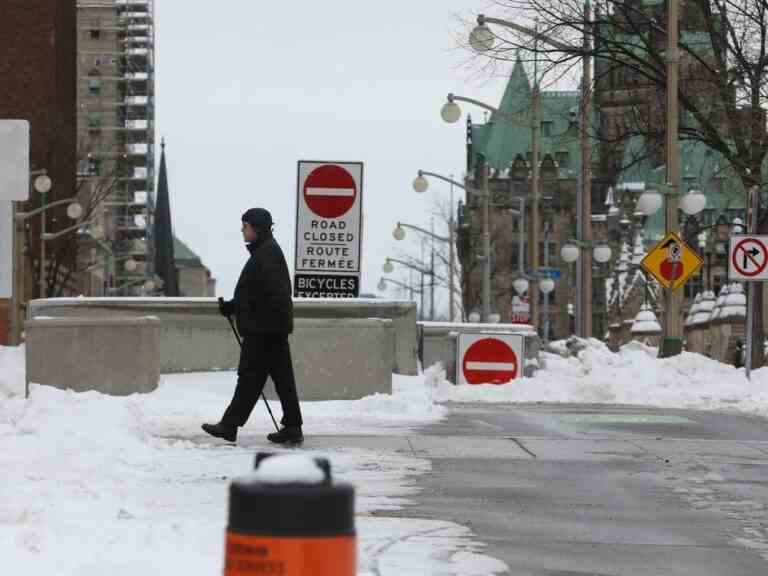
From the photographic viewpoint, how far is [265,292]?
41.1 ft

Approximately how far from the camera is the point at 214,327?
20656 millimetres

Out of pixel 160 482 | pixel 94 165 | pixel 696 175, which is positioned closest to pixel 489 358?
pixel 160 482

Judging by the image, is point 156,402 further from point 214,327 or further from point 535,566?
point 535,566

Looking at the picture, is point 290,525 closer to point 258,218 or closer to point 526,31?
point 258,218

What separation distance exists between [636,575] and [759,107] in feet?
87.5

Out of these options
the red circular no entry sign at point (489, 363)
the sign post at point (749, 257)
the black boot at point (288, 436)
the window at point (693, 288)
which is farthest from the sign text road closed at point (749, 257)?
the window at point (693, 288)

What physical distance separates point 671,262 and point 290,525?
903 inches

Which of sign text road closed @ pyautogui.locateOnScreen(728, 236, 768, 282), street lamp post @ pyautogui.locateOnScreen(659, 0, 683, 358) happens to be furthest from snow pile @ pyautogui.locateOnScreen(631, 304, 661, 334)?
sign text road closed @ pyautogui.locateOnScreen(728, 236, 768, 282)

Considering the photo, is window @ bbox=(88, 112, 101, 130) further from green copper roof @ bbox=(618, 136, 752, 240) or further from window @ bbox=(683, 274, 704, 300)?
window @ bbox=(683, 274, 704, 300)

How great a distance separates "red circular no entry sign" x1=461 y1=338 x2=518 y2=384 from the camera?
24.0 m

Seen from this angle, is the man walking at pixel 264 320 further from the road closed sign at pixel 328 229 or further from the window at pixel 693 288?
the window at pixel 693 288

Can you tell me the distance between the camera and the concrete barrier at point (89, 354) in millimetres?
16359

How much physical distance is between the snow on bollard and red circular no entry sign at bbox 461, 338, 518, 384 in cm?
2014

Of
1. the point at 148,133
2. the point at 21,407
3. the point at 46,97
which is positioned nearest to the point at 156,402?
the point at 21,407
